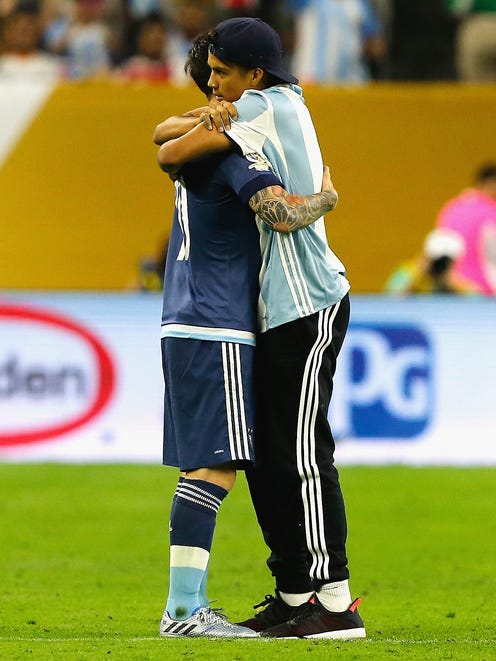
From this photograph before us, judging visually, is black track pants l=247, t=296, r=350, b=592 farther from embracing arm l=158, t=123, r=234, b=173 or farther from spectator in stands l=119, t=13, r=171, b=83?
spectator in stands l=119, t=13, r=171, b=83

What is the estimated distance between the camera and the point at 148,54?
49.9 feet

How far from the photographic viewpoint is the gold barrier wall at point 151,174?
14.8 meters

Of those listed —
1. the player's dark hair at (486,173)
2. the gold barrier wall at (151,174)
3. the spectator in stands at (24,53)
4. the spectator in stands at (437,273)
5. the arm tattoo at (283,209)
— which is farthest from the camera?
the spectator in stands at (24,53)

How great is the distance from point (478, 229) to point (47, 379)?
167 inches

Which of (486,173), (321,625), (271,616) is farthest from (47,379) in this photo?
(321,625)

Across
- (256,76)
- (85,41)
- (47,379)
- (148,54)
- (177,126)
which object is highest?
(85,41)

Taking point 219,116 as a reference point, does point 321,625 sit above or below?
below

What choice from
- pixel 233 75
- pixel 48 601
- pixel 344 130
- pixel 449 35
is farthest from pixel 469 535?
pixel 449 35

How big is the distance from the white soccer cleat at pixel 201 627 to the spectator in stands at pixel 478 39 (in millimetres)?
10864

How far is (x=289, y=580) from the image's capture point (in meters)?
5.68

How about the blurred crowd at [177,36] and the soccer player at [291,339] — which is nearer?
the soccer player at [291,339]

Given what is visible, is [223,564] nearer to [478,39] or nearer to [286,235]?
[286,235]

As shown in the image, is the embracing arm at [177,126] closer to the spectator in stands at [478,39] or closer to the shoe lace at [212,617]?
the shoe lace at [212,617]

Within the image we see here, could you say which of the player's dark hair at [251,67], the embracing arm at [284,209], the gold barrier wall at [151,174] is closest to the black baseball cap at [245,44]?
the player's dark hair at [251,67]
